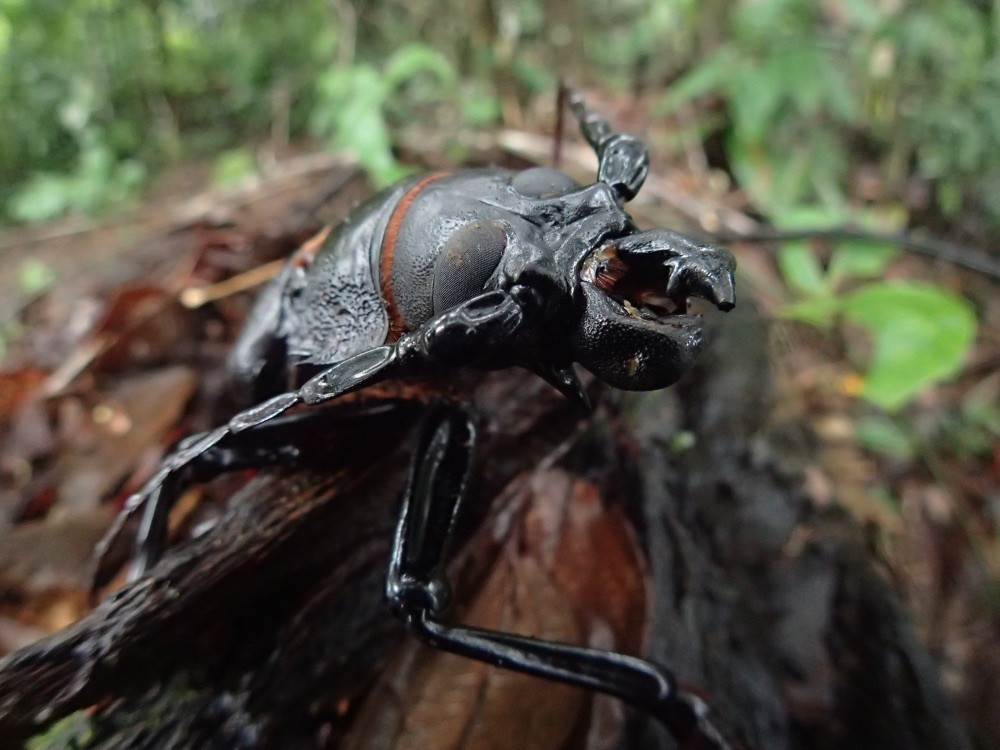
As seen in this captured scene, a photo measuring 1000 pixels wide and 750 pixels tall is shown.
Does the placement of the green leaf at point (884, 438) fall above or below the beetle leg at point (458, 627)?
below

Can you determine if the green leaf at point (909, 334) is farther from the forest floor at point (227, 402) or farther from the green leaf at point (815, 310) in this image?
the forest floor at point (227, 402)

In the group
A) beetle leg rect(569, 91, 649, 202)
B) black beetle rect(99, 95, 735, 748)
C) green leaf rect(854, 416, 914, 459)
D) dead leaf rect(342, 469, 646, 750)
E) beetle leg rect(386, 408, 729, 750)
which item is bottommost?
green leaf rect(854, 416, 914, 459)

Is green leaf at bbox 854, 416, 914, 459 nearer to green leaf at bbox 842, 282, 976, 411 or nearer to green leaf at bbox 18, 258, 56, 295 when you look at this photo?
green leaf at bbox 842, 282, 976, 411

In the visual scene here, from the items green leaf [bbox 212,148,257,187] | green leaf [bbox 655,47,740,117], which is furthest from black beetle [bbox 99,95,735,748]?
green leaf [bbox 212,148,257,187]

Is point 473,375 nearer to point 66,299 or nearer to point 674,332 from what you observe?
point 674,332

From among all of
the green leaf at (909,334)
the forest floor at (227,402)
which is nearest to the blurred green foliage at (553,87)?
the green leaf at (909,334)

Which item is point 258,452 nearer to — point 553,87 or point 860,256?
point 860,256
